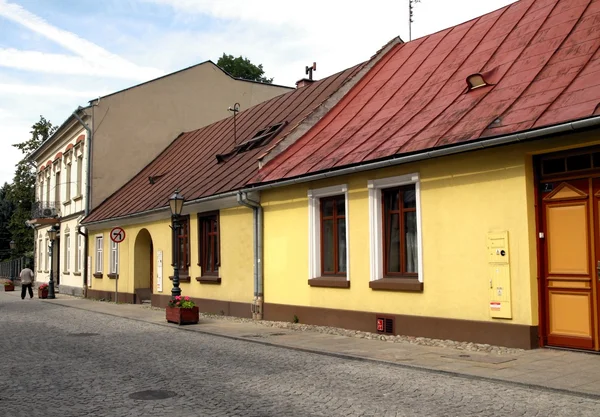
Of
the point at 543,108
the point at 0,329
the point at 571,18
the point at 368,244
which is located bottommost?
the point at 0,329

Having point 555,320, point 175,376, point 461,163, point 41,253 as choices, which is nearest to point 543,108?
point 461,163

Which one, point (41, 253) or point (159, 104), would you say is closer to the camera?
point (159, 104)

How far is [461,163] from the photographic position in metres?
11.3

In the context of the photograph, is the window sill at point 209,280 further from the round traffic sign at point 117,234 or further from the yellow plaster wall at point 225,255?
the round traffic sign at point 117,234

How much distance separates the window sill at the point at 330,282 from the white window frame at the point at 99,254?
1550cm

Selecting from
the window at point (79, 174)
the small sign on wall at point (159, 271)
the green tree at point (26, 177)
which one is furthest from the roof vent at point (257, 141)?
the green tree at point (26, 177)

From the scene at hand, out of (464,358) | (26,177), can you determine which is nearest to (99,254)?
(464,358)

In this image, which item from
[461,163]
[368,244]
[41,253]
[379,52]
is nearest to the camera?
[461,163]

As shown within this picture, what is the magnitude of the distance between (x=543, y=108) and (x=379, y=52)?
8815mm

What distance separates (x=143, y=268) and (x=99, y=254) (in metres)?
4.46

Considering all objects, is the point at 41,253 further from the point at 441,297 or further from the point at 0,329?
the point at 441,297

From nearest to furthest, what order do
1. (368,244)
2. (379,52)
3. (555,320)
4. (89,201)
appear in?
(555,320)
(368,244)
(379,52)
(89,201)

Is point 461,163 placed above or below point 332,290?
above

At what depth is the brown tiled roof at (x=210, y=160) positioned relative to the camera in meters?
18.7
